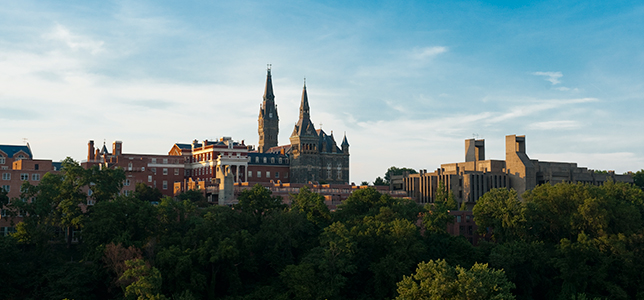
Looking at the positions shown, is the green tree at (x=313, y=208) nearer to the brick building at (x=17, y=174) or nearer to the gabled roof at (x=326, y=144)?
the brick building at (x=17, y=174)

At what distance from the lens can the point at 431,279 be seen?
205 feet

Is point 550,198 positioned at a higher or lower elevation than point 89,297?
higher

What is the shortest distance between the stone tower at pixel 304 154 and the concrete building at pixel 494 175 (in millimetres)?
20885

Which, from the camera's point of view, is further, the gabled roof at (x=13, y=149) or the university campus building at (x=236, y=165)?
the university campus building at (x=236, y=165)

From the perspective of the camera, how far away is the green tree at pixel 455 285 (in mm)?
59281

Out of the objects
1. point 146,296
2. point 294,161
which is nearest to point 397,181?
point 294,161

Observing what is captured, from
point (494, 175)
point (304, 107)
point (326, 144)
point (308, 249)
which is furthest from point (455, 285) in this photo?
point (304, 107)

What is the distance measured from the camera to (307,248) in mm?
79750

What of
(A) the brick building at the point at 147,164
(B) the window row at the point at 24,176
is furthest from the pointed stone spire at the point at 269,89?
(B) the window row at the point at 24,176

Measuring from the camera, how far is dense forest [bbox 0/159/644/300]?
228 ft

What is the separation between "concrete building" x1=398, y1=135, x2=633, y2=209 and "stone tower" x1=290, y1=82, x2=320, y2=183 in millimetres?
20885

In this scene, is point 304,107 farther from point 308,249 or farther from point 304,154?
point 308,249

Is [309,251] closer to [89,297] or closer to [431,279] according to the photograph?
[431,279]

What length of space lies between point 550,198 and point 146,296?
5400 centimetres
